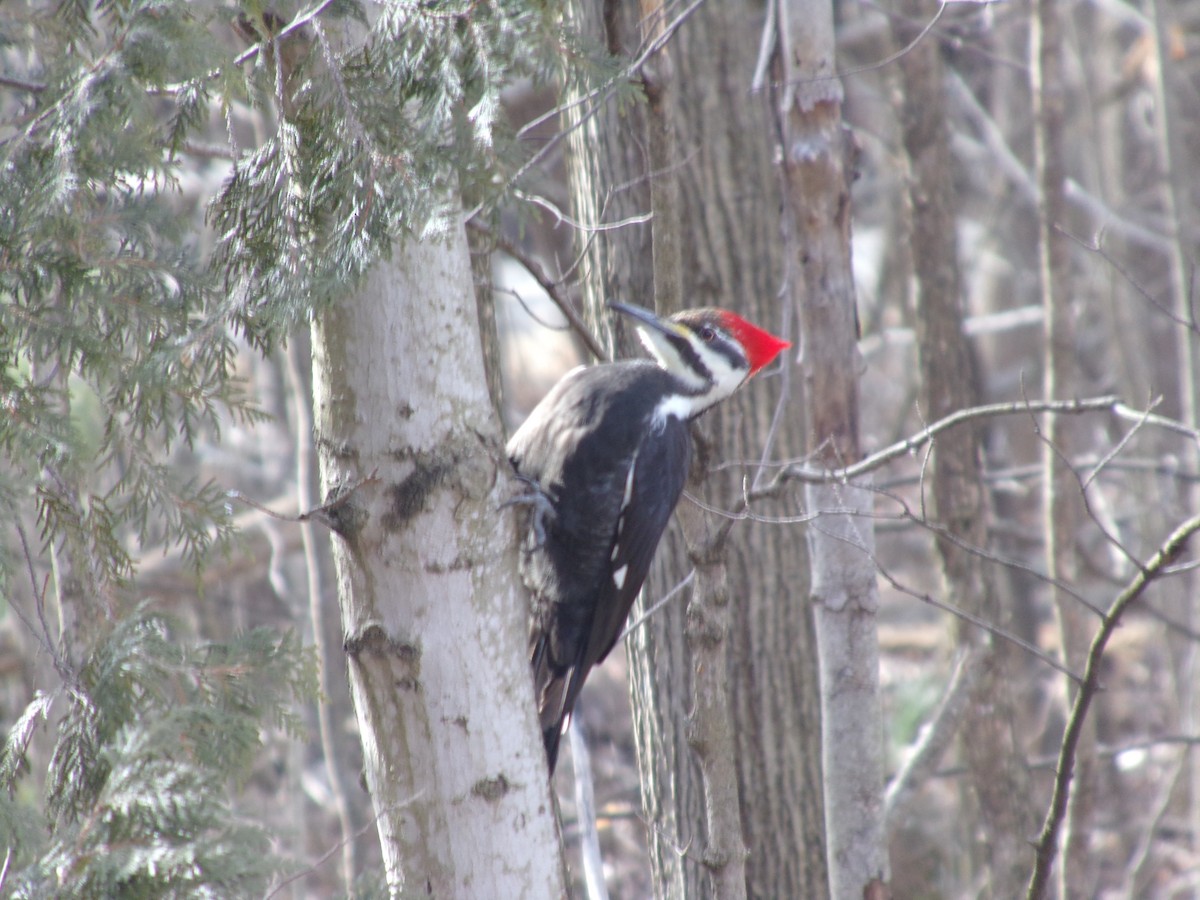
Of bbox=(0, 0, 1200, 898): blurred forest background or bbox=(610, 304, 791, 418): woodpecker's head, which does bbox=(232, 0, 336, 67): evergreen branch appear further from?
bbox=(610, 304, 791, 418): woodpecker's head

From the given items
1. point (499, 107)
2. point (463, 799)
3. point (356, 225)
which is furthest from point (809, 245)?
point (463, 799)

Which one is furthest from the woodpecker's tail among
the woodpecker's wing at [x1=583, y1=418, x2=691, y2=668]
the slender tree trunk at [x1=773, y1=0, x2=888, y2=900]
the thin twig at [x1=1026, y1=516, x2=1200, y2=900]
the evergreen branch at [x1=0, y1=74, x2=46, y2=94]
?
the evergreen branch at [x1=0, y1=74, x2=46, y2=94]

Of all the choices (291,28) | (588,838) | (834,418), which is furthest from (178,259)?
(834,418)

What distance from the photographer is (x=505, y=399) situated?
449cm

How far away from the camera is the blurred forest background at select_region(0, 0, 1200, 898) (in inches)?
63.3

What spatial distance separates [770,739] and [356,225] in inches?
96.7

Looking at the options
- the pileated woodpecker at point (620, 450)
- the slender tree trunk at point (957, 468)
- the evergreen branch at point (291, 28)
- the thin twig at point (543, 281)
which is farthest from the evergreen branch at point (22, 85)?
the slender tree trunk at point (957, 468)

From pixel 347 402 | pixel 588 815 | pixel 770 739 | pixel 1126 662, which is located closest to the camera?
pixel 347 402

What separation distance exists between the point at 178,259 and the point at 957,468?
2887 millimetres

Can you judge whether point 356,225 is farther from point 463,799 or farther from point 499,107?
point 463,799

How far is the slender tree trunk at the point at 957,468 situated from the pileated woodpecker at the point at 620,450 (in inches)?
51.9

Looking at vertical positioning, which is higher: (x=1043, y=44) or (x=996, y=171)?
(x=996, y=171)

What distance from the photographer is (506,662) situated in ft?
6.06

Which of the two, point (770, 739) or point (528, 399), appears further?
point (528, 399)
